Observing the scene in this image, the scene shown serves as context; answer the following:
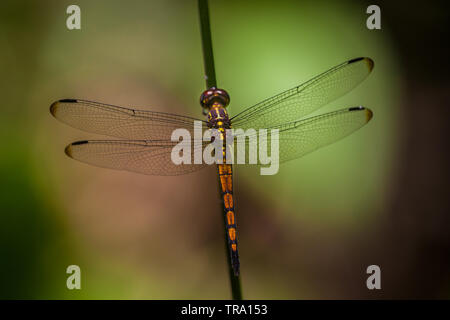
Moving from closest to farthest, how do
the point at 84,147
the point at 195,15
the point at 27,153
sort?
the point at 84,147 → the point at 27,153 → the point at 195,15

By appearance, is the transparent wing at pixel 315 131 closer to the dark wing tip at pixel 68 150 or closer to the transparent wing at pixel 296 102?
the transparent wing at pixel 296 102

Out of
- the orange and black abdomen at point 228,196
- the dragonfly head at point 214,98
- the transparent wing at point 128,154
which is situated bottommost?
the orange and black abdomen at point 228,196

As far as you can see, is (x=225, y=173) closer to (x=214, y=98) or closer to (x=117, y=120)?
(x=214, y=98)

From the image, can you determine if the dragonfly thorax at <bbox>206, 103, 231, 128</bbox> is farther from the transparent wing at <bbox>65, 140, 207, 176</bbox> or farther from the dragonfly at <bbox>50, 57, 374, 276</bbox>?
the transparent wing at <bbox>65, 140, 207, 176</bbox>

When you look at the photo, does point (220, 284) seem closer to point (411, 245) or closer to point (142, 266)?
point (142, 266)

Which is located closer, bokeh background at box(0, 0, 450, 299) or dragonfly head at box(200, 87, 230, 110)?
dragonfly head at box(200, 87, 230, 110)

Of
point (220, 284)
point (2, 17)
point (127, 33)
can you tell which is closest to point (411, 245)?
point (220, 284)

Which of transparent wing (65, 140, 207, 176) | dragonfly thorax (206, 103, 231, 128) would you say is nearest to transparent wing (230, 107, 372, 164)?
dragonfly thorax (206, 103, 231, 128)

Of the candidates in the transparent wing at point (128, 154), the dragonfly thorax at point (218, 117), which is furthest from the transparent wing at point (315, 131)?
the transparent wing at point (128, 154)
